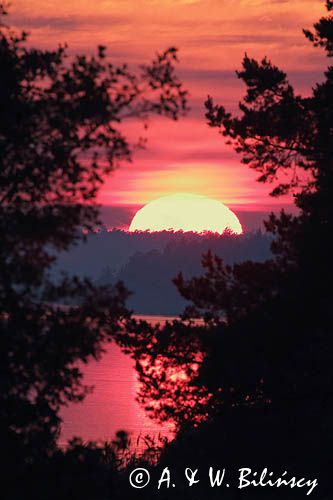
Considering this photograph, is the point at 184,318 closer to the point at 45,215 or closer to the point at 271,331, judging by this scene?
the point at 271,331

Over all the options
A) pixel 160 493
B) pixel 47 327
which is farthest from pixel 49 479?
pixel 160 493

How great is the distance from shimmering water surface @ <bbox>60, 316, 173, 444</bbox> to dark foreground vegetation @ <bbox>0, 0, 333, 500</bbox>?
18644 mm

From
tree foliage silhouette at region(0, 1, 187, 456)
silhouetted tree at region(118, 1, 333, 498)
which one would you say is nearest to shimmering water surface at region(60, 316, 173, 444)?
silhouetted tree at region(118, 1, 333, 498)

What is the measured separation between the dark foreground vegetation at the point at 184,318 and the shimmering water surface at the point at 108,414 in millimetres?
18644

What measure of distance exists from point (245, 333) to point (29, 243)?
11397 millimetres

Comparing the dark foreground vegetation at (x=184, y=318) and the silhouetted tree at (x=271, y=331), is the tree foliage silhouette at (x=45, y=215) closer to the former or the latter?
the dark foreground vegetation at (x=184, y=318)

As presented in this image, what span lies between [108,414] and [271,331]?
5482cm

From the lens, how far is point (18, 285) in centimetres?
1180

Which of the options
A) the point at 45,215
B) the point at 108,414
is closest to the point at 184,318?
the point at 45,215

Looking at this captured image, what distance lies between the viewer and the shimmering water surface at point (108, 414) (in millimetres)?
61269

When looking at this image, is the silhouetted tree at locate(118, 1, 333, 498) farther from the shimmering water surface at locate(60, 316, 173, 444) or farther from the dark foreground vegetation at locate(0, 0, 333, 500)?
the shimmering water surface at locate(60, 316, 173, 444)

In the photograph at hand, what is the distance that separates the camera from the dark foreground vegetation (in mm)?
11953

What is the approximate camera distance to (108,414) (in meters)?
74.6

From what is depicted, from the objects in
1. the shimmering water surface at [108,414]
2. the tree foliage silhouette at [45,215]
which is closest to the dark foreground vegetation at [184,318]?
the tree foliage silhouette at [45,215]
